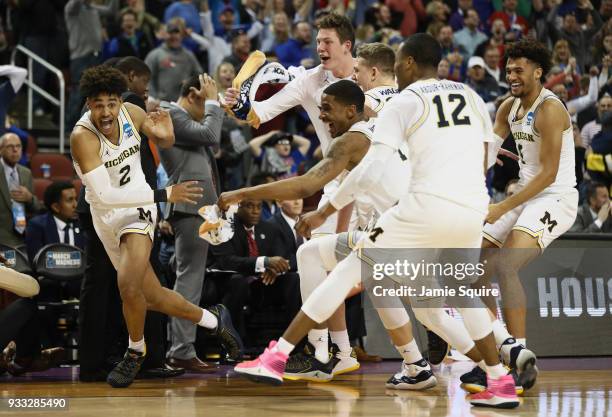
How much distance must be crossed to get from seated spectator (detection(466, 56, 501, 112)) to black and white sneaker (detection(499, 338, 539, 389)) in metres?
8.37

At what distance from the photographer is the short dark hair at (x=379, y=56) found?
749 cm

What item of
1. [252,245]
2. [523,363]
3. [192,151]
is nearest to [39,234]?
[192,151]

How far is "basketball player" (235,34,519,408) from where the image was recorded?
5914 mm

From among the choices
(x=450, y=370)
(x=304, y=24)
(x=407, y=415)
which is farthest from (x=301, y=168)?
(x=407, y=415)

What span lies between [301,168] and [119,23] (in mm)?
4106

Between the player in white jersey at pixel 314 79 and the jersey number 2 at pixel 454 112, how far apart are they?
196cm

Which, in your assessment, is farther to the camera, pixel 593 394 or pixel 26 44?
pixel 26 44

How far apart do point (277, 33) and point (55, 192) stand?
5890 millimetres

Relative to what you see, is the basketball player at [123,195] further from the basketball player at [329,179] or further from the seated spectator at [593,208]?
the seated spectator at [593,208]

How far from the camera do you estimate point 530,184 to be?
697 cm

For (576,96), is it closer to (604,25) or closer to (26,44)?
(604,25)

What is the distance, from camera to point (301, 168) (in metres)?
12.3

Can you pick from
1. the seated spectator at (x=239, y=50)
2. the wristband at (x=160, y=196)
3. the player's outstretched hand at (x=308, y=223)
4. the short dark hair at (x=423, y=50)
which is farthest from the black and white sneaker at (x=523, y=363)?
the seated spectator at (x=239, y=50)

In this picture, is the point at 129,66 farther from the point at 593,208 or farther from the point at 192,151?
the point at 593,208
